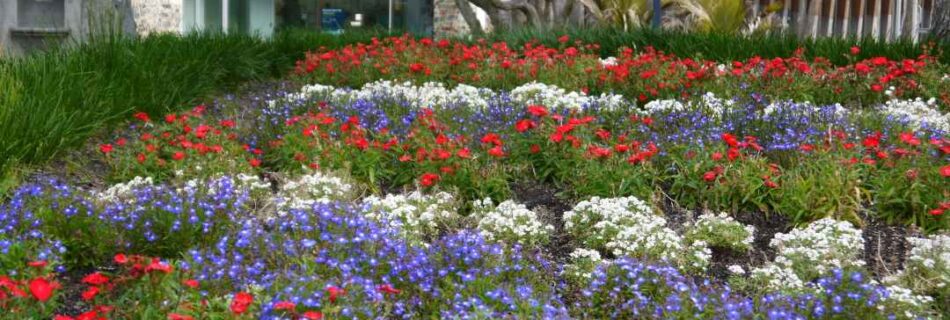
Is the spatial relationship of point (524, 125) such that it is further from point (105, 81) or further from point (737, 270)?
point (105, 81)

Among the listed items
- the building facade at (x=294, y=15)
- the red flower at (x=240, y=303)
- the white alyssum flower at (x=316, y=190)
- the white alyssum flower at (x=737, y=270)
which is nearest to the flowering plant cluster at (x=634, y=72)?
the white alyssum flower at (x=316, y=190)

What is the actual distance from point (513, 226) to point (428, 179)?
34.2 inches

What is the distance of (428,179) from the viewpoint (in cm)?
625

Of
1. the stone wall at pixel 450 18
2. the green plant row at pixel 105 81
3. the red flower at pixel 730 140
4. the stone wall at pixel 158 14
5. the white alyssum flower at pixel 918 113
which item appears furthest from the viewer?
the stone wall at pixel 450 18

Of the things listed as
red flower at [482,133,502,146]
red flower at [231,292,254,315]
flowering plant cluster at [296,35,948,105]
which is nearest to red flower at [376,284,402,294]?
red flower at [231,292,254,315]

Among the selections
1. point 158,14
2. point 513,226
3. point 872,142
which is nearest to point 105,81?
point 513,226

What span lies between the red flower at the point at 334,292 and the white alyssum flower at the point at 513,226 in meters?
1.47

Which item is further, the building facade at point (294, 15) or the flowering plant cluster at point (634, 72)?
the building facade at point (294, 15)

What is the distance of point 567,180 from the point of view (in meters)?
6.71

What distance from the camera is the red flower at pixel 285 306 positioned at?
3.68 meters

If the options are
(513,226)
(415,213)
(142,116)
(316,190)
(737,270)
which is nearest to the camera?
(737,270)

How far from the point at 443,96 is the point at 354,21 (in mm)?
10073

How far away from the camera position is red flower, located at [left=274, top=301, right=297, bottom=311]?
3678mm

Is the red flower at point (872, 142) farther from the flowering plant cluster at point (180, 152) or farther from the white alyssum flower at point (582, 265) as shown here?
the flowering plant cluster at point (180, 152)
